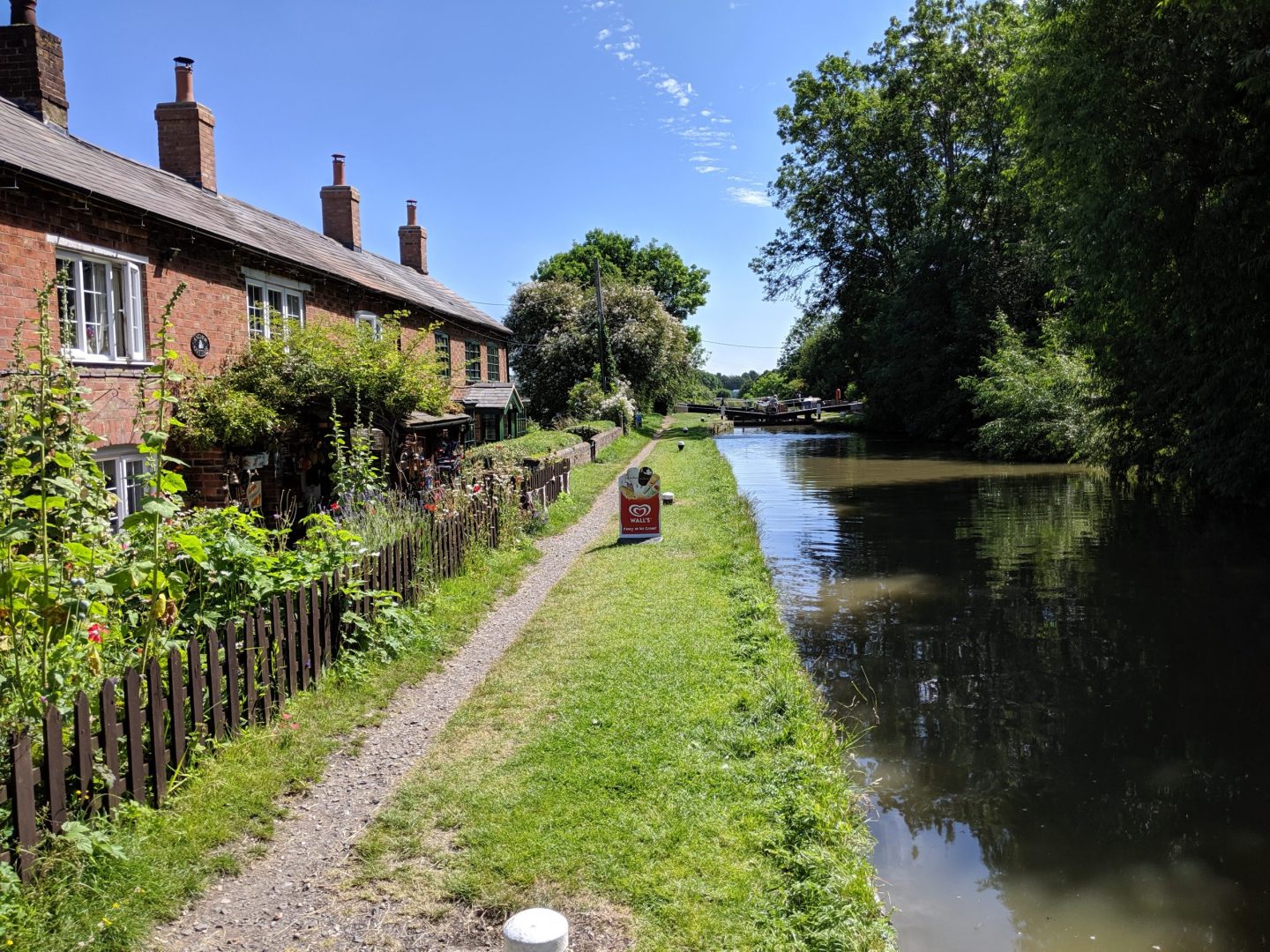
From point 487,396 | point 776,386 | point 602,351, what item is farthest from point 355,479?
point 776,386

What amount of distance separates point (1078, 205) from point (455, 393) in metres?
16.5

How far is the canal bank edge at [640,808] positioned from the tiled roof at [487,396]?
1831cm

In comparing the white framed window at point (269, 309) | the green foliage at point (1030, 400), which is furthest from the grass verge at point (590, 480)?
the green foliage at point (1030, 400)

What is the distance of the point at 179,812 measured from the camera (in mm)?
4637

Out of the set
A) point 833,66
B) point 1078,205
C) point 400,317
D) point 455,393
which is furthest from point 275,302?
point 833,66

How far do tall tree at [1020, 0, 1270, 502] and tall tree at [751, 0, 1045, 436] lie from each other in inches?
631

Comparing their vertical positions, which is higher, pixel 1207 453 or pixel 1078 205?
pixel 1078 205

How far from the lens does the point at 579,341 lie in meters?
43.2

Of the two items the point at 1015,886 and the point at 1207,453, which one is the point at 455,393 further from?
the point at 1015,886

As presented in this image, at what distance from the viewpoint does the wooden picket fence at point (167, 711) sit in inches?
153

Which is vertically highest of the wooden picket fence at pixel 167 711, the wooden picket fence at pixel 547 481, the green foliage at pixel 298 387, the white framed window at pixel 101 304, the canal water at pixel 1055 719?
the white framed window at pixel 101 304

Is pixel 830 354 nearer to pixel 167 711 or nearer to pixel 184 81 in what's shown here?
pixel 184 81

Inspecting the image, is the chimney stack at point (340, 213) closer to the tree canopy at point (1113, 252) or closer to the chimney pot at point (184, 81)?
the chimney pot at point (184, 81)

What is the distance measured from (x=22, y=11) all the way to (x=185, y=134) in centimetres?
405
